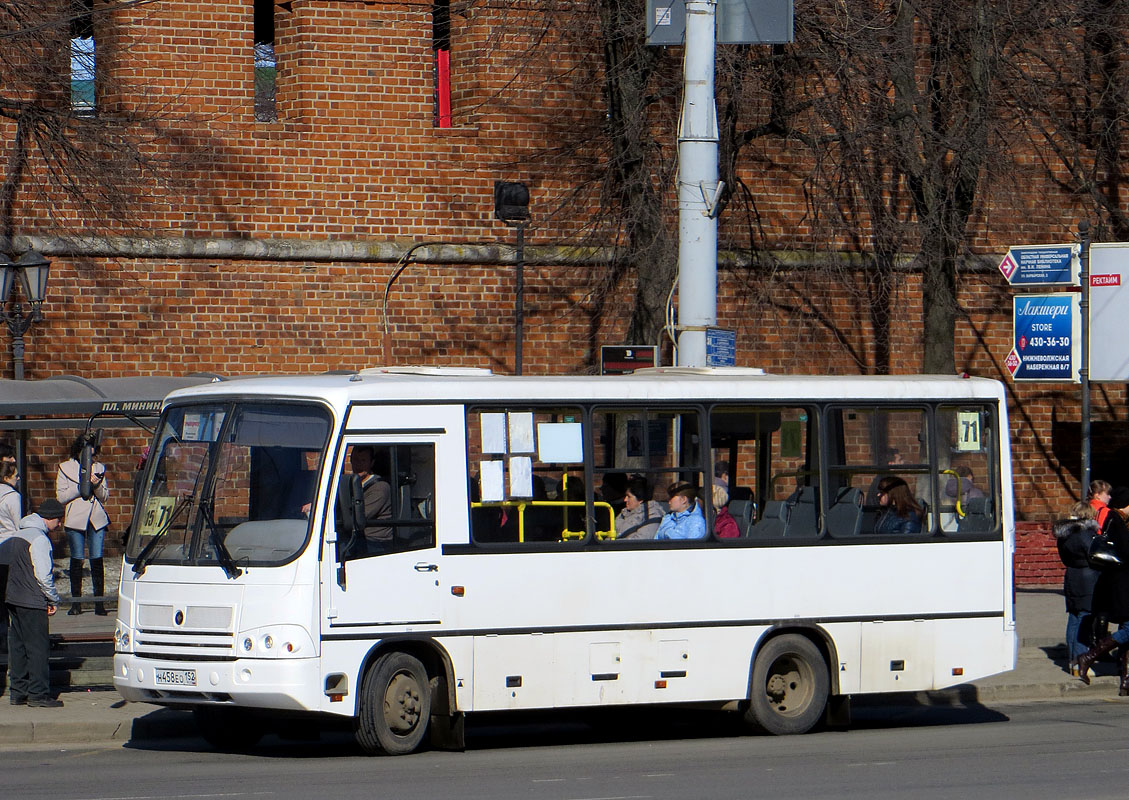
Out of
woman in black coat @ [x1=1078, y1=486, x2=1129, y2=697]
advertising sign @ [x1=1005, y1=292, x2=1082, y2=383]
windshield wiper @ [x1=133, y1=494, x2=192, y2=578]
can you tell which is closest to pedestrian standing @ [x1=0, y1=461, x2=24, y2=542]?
windshield wiper @ [x1=133, y1=494, x2=192, y2=578]

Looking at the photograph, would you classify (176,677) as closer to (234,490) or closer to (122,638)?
(122,638)

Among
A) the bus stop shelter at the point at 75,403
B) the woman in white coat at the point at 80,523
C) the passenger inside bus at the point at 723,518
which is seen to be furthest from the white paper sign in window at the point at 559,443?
the woman in white coat at the point at 80,523

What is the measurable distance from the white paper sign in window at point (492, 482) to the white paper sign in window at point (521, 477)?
2.9 inches

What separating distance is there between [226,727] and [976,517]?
5881 mm

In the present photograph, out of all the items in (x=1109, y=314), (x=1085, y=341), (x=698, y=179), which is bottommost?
(x=1085, y=341)

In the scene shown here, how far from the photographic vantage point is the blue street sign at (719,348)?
50.3ft

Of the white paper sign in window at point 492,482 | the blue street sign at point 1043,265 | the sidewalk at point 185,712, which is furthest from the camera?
the blue street sign at point 1043,265

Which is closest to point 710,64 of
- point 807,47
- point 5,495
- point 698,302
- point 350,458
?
point 698,302

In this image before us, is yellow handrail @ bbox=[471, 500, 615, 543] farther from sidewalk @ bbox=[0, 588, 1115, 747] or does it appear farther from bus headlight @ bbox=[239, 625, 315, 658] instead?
sidewalk @ bbox=[0, 588, 1115, 747]

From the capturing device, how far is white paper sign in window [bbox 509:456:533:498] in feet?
39.9

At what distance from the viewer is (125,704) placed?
13.9 metres

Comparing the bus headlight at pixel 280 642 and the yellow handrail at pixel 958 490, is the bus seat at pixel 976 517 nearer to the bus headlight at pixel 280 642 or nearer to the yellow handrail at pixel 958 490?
the yellow handrail at pixel 958 490

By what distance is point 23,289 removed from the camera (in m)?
19.0

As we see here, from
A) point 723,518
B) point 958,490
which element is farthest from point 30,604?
point 958,490
